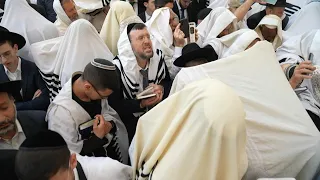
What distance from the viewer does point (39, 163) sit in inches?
61.0

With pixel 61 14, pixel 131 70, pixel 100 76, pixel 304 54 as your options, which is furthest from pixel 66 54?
pixel 304 54

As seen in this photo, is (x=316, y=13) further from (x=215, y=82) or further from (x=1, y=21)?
(x=1, y=21)

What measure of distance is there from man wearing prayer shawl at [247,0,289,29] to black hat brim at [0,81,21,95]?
2954 millimetres

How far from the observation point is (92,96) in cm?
244

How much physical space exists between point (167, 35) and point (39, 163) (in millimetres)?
2408

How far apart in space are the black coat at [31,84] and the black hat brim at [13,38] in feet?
0.51

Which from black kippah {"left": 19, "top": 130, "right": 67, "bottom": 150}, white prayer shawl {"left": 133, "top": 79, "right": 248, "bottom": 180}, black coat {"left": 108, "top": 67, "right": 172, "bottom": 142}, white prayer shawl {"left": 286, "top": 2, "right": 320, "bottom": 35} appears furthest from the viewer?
white prayer shawl {"left": 286, "top": 2, "right": 320, "bottom": 35}

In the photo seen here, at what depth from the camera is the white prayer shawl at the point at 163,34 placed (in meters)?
3.50

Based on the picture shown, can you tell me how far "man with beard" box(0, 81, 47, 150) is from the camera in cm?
210

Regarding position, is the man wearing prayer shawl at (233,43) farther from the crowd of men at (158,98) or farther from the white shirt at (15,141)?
the white shirt at (15,141)

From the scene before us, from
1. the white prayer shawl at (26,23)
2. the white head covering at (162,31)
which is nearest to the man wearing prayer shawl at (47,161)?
the white head covering at (162,31)

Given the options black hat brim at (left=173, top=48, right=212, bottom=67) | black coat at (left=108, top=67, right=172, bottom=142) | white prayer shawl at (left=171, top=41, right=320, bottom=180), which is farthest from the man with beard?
black hat brim at (left=173, top=48, right=212, bottom=67)

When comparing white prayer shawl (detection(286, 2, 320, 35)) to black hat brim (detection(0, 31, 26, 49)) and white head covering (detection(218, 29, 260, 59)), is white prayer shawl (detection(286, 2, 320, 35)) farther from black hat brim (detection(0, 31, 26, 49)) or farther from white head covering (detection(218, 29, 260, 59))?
black hat brim (detection(0, 31, 26, 49))

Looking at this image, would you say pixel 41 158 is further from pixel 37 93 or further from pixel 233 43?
pixel 233 43
